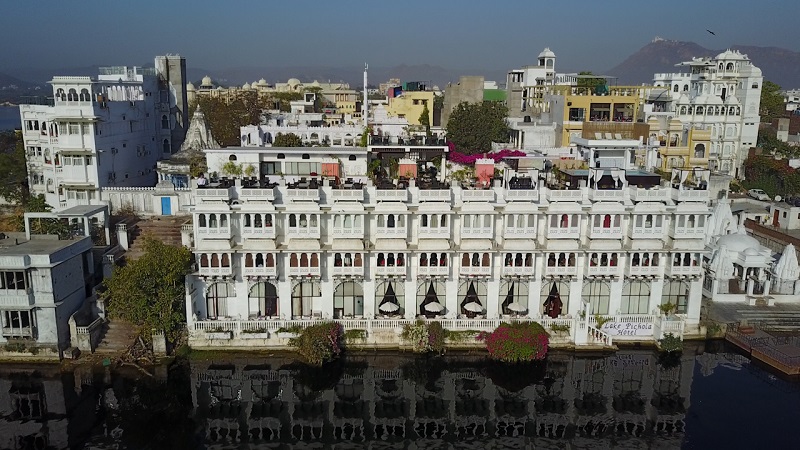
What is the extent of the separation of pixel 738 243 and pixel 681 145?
2246 cm

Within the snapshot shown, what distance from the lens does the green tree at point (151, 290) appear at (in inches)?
1555

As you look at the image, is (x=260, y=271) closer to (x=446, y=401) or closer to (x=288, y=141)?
(x=446, y=401)

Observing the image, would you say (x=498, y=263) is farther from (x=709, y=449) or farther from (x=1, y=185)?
(x=1, y=185)

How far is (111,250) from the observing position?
46188 millimetres

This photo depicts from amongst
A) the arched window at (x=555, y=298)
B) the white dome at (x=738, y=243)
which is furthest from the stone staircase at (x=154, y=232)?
the white dome at (x=738, y=243)

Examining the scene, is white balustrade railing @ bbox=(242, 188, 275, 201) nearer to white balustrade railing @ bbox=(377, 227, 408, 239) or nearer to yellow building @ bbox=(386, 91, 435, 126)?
white balustrade railing @ bbox=(377, 227, 408, 239)

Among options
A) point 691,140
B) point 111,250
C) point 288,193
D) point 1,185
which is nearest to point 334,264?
point 288,193

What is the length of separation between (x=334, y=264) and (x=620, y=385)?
20.2m

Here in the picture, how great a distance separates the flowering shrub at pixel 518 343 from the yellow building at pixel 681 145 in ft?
123

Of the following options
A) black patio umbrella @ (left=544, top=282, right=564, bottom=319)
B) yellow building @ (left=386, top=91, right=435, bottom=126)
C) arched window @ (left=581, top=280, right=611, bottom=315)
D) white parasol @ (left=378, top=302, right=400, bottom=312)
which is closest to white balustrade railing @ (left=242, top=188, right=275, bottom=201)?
white parasol @ (left=378, top=302, right=400, bottom=312)

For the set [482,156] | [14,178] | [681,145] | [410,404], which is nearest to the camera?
[410,404]

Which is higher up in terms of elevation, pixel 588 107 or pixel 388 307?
pixel 588 107

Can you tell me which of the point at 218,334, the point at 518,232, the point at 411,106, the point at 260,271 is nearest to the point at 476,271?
the point at 518,232

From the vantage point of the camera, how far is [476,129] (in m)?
70.6
